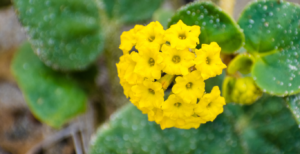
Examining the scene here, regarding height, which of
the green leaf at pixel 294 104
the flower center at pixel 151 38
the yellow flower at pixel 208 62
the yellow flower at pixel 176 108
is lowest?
the green leaf at pixel 294 104

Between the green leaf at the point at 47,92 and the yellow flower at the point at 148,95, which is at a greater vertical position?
the green leaf at the point at 47,92

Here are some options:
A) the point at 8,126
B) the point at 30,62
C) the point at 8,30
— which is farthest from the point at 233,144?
the point at 8,30

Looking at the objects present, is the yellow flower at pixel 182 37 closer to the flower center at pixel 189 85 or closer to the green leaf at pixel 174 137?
the flower center at pixel 189 85

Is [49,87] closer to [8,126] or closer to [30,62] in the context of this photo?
[30,62]

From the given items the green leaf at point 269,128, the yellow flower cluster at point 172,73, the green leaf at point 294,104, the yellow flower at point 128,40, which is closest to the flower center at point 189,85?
the yellow flower cluster at point 172,73

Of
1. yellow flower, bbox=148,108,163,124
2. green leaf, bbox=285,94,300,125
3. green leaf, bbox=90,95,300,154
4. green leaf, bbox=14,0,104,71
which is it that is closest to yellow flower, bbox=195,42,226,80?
yellow flower, bbox=148,108,163,124

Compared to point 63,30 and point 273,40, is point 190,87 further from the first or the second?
point 63,30
